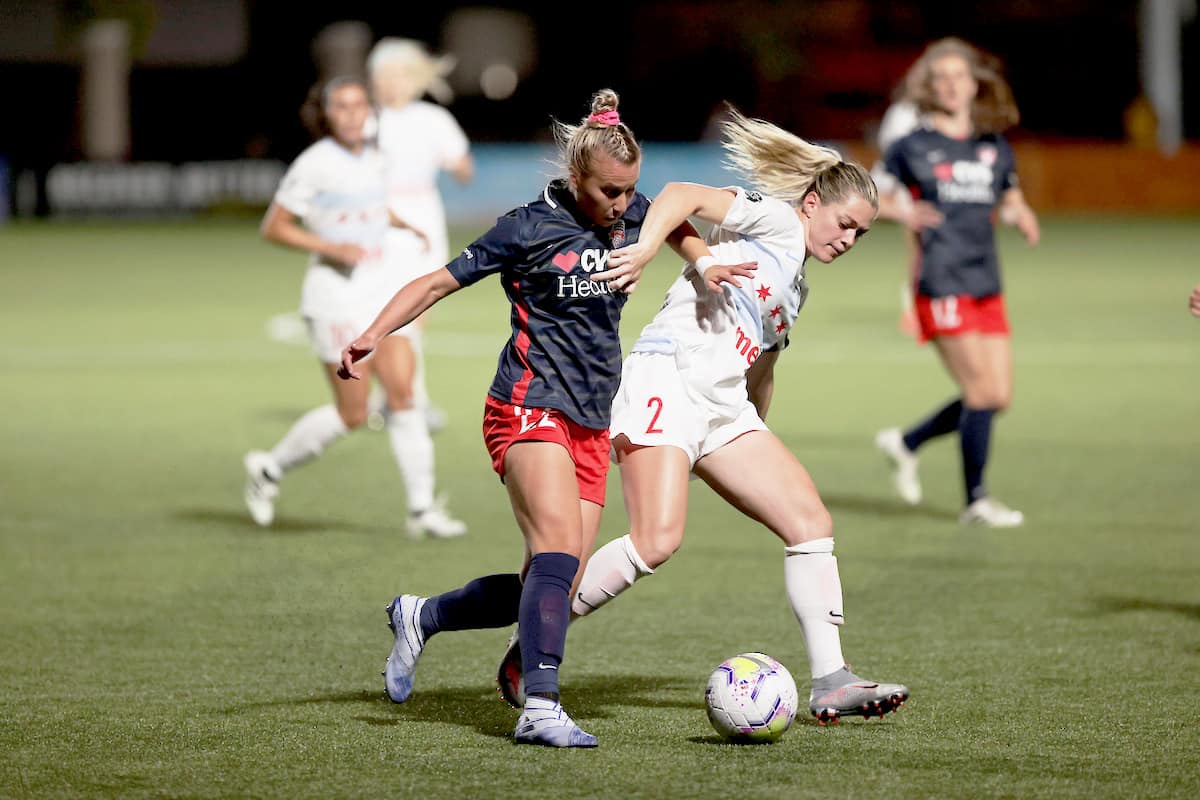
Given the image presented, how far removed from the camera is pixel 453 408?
12.9 m

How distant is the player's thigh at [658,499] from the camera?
211 inches

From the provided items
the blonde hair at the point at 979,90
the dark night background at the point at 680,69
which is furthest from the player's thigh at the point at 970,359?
the dark night background at the point at 680,69

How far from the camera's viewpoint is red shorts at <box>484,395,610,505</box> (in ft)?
17.0

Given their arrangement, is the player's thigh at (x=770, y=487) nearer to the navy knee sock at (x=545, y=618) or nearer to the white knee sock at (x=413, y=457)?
the navy knee sock at (x=545, y=618)

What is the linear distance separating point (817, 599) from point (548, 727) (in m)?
0.88

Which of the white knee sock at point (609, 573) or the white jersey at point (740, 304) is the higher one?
the white jersey at point (740, 304)

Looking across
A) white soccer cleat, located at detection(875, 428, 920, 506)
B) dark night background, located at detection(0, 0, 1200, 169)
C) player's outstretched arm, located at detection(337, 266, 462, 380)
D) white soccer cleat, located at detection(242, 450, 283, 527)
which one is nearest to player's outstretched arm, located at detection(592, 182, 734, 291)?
player's outstretched arm, located at detection(337, 266, 462, 380)

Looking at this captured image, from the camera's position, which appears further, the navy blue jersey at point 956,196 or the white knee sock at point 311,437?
the navy blue jersey at point 956,196

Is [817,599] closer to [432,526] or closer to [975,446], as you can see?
[432,526]

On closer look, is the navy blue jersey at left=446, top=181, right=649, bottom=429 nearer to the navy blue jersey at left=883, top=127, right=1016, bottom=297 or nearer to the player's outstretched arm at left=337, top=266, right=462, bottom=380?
the player's outstretched arm at left=337, top=266, right=462, bottom=380

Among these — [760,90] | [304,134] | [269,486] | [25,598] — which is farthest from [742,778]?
[760,90]

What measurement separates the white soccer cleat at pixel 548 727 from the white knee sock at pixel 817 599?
2.39ft

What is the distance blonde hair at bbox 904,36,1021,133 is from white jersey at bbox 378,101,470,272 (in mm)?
3016

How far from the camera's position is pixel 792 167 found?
18.2 feet
